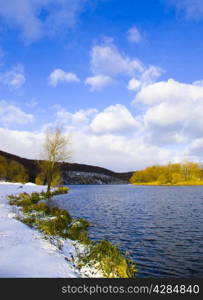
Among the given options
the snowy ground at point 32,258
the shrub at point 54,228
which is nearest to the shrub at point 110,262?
the snowy ground at point 32,258

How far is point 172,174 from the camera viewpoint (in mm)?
125938

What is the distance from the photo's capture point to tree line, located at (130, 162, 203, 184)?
415 feet

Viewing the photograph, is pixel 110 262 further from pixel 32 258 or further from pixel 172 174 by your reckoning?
pixel 172 174

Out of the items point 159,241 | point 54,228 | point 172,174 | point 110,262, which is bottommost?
point 159,241

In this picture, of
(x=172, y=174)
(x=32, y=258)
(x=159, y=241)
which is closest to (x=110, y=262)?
(x=32, y=258)

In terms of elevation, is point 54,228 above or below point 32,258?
below

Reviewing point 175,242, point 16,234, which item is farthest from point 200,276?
point 16,234

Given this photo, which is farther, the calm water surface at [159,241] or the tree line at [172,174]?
the tree line at [172,174]

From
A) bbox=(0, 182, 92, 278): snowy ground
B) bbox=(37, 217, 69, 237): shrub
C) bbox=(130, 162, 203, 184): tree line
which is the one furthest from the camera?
bbox=(130, 162, 203, 184): tree line

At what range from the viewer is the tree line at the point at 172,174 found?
126569 millimetres

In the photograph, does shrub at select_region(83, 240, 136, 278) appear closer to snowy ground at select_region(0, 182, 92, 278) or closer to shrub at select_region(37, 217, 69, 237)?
snowy ground at select_region(0, 182, 92, 278)

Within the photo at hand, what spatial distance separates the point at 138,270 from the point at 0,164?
101 m

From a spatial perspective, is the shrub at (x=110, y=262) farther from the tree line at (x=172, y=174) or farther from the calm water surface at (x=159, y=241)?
the tree line at (x=172, y=174)

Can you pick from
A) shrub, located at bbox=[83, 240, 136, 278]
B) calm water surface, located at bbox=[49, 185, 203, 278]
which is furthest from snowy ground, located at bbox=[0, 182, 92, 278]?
calm water surface, located at bbox=[49, 185, 203, 278]
